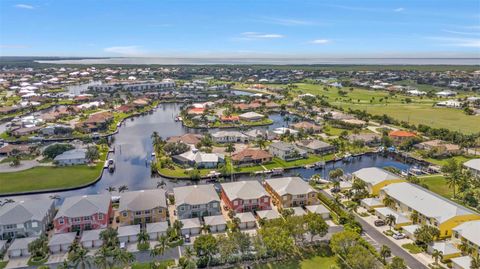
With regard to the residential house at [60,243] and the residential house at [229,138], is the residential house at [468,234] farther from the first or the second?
the residential house at [229,138]

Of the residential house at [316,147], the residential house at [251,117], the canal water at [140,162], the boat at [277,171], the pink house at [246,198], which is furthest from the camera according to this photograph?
the residential house at [251,117]

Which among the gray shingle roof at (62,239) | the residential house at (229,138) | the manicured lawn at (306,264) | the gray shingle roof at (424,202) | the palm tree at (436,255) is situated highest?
the gray shingle roof at (424,202)

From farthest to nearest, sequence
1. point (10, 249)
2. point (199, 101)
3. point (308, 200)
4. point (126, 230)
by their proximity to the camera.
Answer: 1. point (199, 101)
2. point (308, 200)
3. point (126, 230)
4. point (10, 249)

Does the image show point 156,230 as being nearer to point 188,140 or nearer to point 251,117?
point 188,140

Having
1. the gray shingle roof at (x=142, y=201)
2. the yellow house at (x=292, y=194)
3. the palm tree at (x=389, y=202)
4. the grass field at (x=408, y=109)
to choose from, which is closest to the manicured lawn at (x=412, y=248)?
the palm tree at (x=389, y=202)

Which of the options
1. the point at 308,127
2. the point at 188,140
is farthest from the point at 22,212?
the point at 308,127

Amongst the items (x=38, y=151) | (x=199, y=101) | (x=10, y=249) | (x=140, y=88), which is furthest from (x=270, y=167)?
(x=140, y=88)

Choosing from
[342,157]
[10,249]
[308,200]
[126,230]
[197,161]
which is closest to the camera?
[10,249]

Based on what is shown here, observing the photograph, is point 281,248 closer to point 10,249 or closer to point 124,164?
point 10,249
